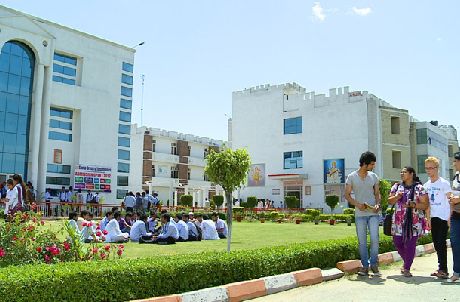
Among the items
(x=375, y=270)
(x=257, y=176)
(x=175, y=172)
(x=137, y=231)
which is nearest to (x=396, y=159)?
(x=257, y=176)

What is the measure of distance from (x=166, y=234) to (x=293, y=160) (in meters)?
37.1

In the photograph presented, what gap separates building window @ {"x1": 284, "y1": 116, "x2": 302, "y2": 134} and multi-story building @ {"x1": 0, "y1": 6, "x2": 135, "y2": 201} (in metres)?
21.4

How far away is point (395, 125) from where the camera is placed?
156 feet

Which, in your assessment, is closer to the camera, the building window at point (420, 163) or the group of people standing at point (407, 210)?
the group of people standing at point (407, 210)

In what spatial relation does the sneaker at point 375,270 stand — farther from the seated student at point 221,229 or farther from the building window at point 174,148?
the building window at point 174,148

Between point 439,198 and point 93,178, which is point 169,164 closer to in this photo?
point 93,178

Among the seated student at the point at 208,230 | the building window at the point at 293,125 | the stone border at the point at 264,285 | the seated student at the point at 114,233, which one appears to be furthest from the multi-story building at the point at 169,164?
the stone border at the point at 264,285

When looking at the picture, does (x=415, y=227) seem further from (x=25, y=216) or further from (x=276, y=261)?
(x=25, y=216)

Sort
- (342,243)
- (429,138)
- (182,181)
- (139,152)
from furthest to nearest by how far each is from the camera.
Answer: (182,181) < (139,152) < (429,138) < (342,243)

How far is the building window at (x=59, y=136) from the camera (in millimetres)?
29383

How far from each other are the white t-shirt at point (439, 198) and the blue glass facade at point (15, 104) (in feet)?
79.7

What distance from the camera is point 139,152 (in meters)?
54.2

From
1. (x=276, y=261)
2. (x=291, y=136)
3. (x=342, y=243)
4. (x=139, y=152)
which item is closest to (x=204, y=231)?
(x=342, y=243)

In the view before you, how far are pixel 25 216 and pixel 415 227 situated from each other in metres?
6.32
